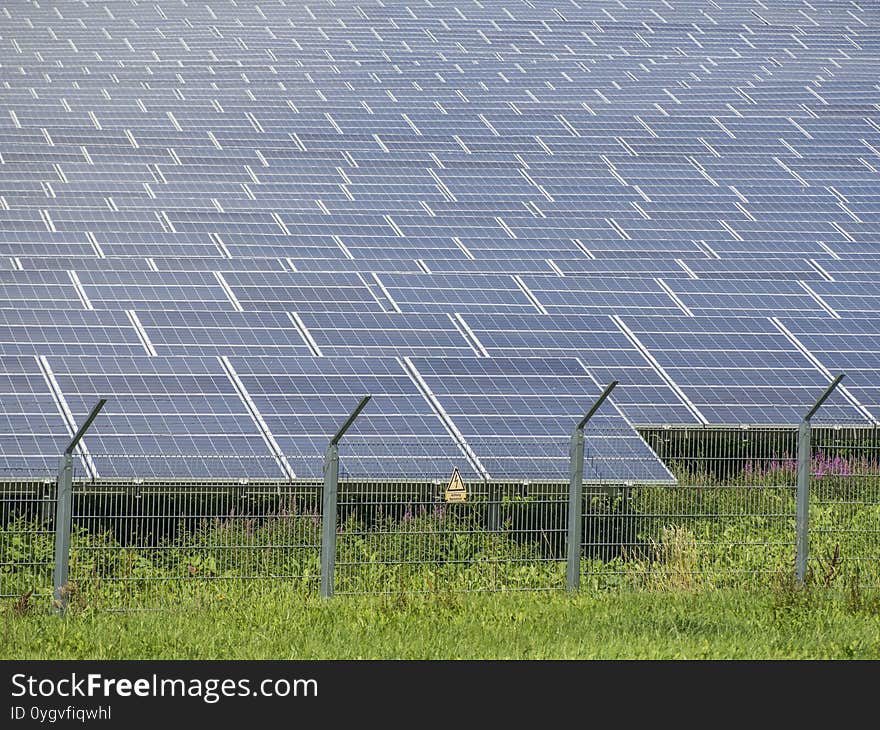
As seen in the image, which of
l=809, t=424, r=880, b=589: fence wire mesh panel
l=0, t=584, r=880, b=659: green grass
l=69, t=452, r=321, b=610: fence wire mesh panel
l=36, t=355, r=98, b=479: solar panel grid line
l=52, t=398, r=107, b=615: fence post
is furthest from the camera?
l=36, t=355, r=98, b=479: solar panel grid line

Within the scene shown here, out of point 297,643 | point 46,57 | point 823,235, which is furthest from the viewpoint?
point 46,57

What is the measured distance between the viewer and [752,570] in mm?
13680

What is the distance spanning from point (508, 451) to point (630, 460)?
124cm

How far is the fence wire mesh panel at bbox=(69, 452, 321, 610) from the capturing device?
12266 mm

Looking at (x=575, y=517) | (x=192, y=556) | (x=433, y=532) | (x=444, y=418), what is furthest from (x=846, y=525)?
(x=192, y=556)

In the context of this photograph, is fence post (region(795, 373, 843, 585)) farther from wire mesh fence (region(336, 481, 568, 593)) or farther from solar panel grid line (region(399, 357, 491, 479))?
solar panel grid line (region(399, 357, 491, 479))

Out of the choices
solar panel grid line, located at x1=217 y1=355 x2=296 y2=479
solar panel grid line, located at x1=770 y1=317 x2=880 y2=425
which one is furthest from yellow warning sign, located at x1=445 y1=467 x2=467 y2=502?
solar panel grid line, located at x1=770 y1=317 x2=880 y2=425

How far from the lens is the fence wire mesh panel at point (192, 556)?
483 inches

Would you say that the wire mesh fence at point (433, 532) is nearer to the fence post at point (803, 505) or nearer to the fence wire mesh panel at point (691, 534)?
the fence wire mesh panel at point (691, 534)

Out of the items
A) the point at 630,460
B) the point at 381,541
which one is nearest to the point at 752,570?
the point at 630,460

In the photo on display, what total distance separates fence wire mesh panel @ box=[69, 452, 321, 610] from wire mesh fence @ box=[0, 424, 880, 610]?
0.02 m

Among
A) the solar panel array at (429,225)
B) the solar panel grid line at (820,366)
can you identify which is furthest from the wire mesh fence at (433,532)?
the solar panel grid line at (820,366)

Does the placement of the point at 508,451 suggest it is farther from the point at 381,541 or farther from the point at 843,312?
the point at 843,312

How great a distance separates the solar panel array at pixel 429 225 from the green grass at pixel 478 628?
1542mm
